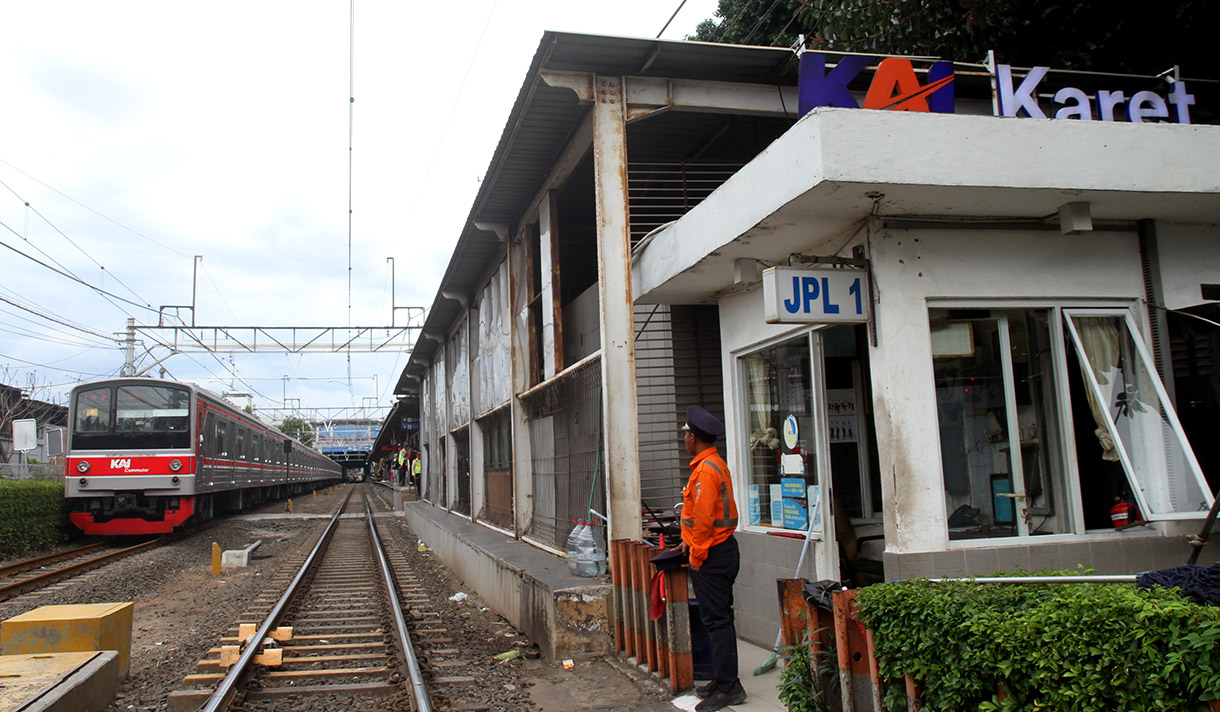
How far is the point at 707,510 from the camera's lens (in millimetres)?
5340

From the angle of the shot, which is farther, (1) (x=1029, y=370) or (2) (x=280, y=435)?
(2) (x=280, y=435)

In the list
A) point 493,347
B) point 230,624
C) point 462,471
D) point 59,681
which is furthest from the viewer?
point 462,471

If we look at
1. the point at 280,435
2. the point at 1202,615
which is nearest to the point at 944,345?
the point at 1202,615

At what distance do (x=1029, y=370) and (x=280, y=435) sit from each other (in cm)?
3397

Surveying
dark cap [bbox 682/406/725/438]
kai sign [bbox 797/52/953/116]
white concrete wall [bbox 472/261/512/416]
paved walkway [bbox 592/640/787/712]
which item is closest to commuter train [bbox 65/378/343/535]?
white concrete wall [bbox 472/261/512/416]

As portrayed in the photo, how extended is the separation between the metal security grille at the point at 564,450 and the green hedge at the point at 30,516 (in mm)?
9686

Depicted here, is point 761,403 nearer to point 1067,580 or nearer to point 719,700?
point 719,700

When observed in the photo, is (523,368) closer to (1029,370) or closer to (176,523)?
(1029,370)

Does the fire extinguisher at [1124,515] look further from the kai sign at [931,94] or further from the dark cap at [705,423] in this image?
the dark cap at [705,423]

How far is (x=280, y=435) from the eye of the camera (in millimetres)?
35375

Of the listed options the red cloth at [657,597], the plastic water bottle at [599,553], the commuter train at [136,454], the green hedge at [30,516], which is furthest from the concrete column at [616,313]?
the commuter train at [136,454]

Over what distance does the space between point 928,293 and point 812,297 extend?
32.8 inches

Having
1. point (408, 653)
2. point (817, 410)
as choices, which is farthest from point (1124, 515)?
point (408, 653)

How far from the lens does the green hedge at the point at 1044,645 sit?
106 inches
